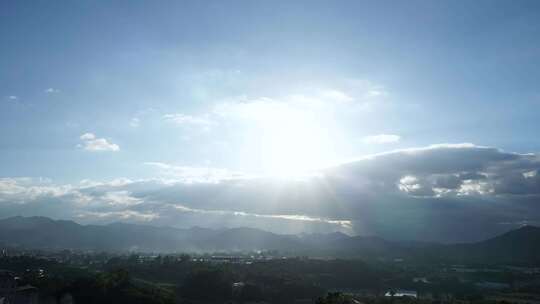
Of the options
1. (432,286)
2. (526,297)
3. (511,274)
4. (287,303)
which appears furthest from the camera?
(511,274)

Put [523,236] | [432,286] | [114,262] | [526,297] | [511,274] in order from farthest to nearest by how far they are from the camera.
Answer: [523,236], [114,262], [511,274], [432,286], [526,297]

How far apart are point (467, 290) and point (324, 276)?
1101 inches

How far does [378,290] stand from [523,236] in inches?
4666

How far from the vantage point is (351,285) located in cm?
10494

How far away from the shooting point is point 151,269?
107250mm

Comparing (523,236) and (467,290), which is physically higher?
(523,236)

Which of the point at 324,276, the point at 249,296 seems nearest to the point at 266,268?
the point at 324,276

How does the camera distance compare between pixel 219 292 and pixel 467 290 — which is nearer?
pixel 219 292

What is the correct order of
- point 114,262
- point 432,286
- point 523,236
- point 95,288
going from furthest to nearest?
point 523,236 < point 114,262 < point 432,286 < point 95,288

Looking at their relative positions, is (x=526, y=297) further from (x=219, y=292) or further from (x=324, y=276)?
(x=219, y=292)

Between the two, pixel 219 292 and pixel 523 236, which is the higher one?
pixel 523 236

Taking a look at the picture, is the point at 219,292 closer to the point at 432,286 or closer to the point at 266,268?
the point at 266,268

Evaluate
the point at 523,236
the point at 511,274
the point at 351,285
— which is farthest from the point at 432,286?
the point at 523,236

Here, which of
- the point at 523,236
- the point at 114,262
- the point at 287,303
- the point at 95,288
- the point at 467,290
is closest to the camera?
the point at 95,288
